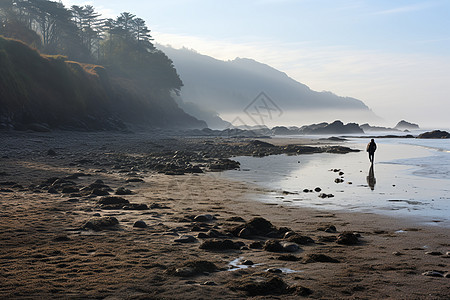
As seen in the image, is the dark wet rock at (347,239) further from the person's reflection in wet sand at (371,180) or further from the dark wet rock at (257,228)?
the person's reflection in wet sand at (371,180)

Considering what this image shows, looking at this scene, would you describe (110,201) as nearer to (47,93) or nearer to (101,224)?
(101,224)

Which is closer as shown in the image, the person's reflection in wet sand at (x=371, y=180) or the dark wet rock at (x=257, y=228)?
the dark wet rock at (x=257, y=228)

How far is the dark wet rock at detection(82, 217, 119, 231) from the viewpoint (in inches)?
288

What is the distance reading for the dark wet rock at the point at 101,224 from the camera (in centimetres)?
731

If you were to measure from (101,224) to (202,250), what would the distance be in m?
2.32

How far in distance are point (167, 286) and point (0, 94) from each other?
111 feet

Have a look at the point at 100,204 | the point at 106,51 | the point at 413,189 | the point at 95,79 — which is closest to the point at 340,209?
the point at 413,189

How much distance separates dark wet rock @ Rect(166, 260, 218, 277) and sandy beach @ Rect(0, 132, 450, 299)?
14 mm

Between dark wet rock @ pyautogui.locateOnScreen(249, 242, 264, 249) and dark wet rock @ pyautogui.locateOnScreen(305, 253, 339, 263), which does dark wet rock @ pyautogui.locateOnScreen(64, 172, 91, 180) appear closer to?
dark wet rock @ pyautogui.locateOnScreen(249, 242, 264, 249)


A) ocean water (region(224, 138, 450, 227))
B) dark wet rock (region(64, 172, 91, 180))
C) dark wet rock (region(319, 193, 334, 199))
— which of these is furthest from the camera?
dark wet rock (region(64, 172, 91, 180))

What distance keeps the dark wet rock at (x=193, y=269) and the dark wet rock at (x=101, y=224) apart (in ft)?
8.72

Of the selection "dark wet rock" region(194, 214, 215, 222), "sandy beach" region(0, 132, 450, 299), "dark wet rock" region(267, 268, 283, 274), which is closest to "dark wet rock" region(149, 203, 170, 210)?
"sandy beach" region(0, 132, 450, 299)

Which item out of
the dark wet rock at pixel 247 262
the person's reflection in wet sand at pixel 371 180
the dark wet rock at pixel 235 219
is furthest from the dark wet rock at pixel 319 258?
the person's reflection in wet sand at pixel 371 180

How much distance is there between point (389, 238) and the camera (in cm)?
714
